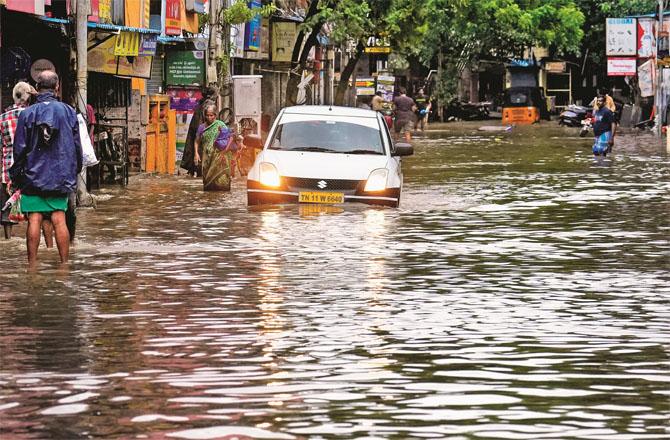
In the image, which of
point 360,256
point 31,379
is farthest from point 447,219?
point 31,379

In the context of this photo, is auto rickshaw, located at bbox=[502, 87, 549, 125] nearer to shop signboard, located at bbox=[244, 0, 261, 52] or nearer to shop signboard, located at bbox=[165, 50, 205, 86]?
shop signboard, located at bbox=[244, 0, 261, 52]

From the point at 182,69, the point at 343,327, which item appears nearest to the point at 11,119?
the point at 343,327

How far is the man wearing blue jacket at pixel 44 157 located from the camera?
587 inches

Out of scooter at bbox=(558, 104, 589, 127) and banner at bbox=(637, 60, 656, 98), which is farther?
scooter at bbox=(558, 104, 589, 127)

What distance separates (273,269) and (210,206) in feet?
30.1

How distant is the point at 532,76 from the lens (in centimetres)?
9338

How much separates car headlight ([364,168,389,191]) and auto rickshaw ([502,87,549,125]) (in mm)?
64361

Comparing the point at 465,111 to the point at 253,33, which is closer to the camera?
the point at 253,33

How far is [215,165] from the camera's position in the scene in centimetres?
2745

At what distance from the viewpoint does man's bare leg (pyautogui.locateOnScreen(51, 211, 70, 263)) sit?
15141mm

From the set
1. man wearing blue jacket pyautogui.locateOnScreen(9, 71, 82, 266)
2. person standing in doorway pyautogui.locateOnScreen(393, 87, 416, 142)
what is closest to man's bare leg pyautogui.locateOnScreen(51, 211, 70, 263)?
man wearing blue jacket pyautogui.locateOnScreen(9, 71, 82, 266)

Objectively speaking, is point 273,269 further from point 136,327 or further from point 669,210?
point 669,210

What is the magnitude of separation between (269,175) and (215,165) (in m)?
5.65

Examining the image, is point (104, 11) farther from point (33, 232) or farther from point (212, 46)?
point (33, 232)
